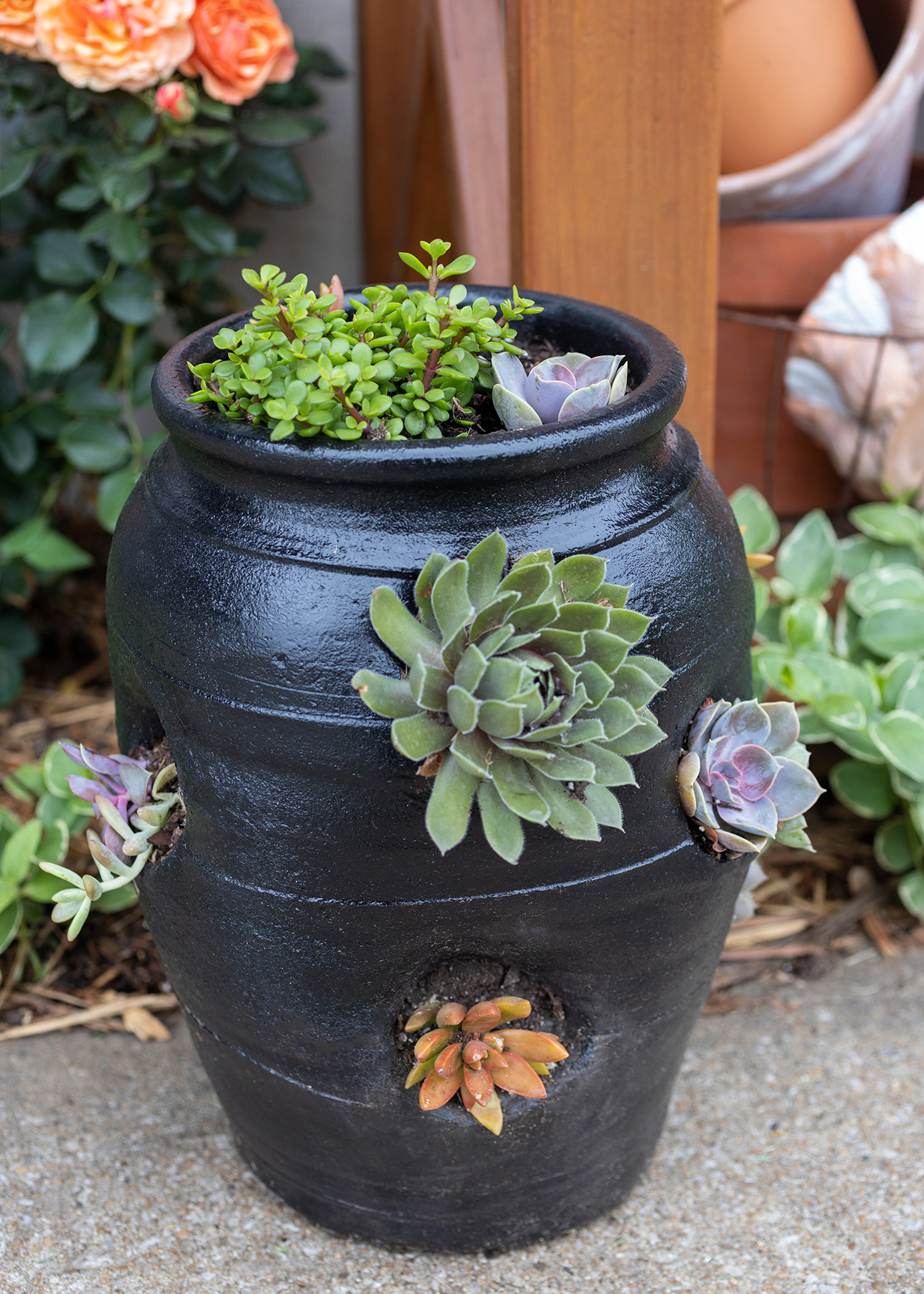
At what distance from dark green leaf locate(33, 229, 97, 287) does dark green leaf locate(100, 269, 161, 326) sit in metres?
0.05

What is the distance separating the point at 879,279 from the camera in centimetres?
177

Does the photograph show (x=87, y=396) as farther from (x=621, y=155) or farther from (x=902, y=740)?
(x=902, y=740)

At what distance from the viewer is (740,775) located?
105 cm

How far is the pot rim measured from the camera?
3.00 feet

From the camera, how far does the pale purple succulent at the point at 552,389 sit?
103 cm

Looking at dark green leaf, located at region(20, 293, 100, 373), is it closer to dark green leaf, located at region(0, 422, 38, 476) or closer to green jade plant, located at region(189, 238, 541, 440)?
dark green leaf, located at region(0, 422, 38, 476)

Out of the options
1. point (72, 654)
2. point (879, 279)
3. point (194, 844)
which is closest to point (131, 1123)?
point (194, 844)

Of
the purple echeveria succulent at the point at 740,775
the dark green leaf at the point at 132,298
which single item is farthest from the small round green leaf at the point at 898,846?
the dark green leaf at the point at 132,298

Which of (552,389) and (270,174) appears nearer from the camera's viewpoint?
(552,389)

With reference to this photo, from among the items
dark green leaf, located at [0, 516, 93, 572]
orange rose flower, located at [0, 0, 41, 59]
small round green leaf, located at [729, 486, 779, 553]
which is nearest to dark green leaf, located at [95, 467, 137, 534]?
dark green leaf, located at [0, 516, 93, 572]

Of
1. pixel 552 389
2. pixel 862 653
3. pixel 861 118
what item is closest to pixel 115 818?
pixel 552 389

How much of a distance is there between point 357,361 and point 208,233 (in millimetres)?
1058

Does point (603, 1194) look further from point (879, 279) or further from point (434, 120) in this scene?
point (434, 120)

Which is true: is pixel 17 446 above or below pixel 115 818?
below
